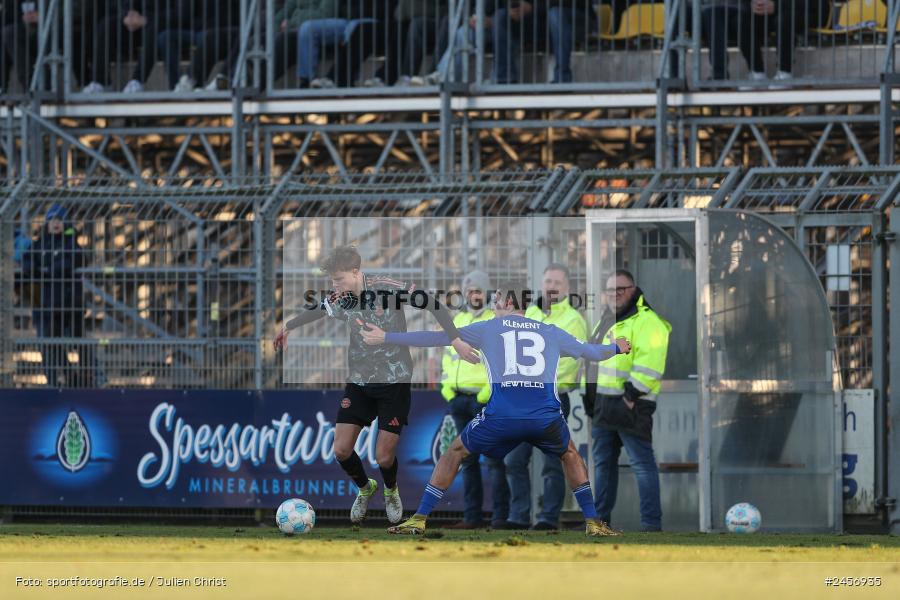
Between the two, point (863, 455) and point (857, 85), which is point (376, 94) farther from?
point (863, 455)

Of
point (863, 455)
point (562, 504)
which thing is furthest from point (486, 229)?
point (863, 455)

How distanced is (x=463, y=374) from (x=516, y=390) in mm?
2788

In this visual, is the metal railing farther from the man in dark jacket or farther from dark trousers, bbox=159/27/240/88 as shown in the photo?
the man in dark jacket

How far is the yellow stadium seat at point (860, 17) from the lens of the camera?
2081 centimetres

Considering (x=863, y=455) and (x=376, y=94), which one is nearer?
(x=863, y=455)

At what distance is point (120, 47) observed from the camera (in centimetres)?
2217

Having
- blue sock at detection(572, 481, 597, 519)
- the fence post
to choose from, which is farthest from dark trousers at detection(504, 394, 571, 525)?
the fence post

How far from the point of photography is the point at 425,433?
642 inches

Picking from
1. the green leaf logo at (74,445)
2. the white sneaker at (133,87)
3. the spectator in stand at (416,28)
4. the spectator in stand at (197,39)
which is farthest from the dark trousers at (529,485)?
the white sneaker at (133,87)

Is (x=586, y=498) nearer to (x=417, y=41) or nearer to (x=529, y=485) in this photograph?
(x=529, y=485)

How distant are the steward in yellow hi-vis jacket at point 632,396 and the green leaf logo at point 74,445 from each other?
17.3ft

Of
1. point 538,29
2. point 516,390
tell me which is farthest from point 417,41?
point 516,390

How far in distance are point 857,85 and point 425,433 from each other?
756 cm

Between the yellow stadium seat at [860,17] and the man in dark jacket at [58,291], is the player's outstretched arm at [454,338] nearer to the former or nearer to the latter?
the man in dark jacket at [58,291]
